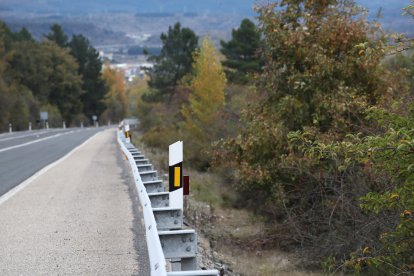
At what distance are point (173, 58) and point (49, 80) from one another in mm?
36950

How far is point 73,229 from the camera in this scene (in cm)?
962

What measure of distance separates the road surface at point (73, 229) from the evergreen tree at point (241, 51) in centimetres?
3833

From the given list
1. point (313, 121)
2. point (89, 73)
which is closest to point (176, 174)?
point (313, 121)

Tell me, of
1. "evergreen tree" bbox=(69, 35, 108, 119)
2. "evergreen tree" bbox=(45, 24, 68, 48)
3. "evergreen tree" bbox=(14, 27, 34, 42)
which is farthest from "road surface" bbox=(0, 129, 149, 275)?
"evergreen tree" bbox=(69, 35, 108, 119)

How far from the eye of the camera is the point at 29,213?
36.6 feet

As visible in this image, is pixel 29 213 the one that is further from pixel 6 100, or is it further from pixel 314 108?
pixel 6 100

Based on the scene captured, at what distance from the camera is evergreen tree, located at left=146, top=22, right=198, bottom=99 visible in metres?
63.5

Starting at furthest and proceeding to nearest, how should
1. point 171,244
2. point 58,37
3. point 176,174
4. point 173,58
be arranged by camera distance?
1. point 58,37
2. point 173,58
3. point 176,174
4. point 171,244

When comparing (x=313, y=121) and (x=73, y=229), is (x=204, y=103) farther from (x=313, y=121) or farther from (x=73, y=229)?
(x=73, y=229)

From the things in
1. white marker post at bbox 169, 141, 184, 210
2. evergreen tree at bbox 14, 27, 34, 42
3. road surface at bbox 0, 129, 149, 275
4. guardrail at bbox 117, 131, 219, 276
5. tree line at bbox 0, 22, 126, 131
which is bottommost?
road surface at bbox 0, 129, 149, 275

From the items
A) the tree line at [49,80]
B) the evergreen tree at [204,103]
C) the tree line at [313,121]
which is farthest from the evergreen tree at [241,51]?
the tree line at [313,121]

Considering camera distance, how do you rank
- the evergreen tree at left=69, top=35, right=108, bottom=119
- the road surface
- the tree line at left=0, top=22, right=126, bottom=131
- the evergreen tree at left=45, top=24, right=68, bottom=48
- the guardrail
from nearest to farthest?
1. the guardrail
2. the road surface
3. the tree line at left=0, top=22, right=126, bottom=131
4. the evergreen tree at left=45, top=24, right=68, bottom=48
5. the evergreen tree at left=69, top=35, right=108, bottom=119

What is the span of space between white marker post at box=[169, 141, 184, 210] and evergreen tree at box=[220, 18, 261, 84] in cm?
4483

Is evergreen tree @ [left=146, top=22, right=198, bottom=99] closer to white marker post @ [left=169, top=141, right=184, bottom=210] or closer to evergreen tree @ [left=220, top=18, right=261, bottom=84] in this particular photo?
evergreen tree @ [left=220, top=18, right=261, bottom=84]
